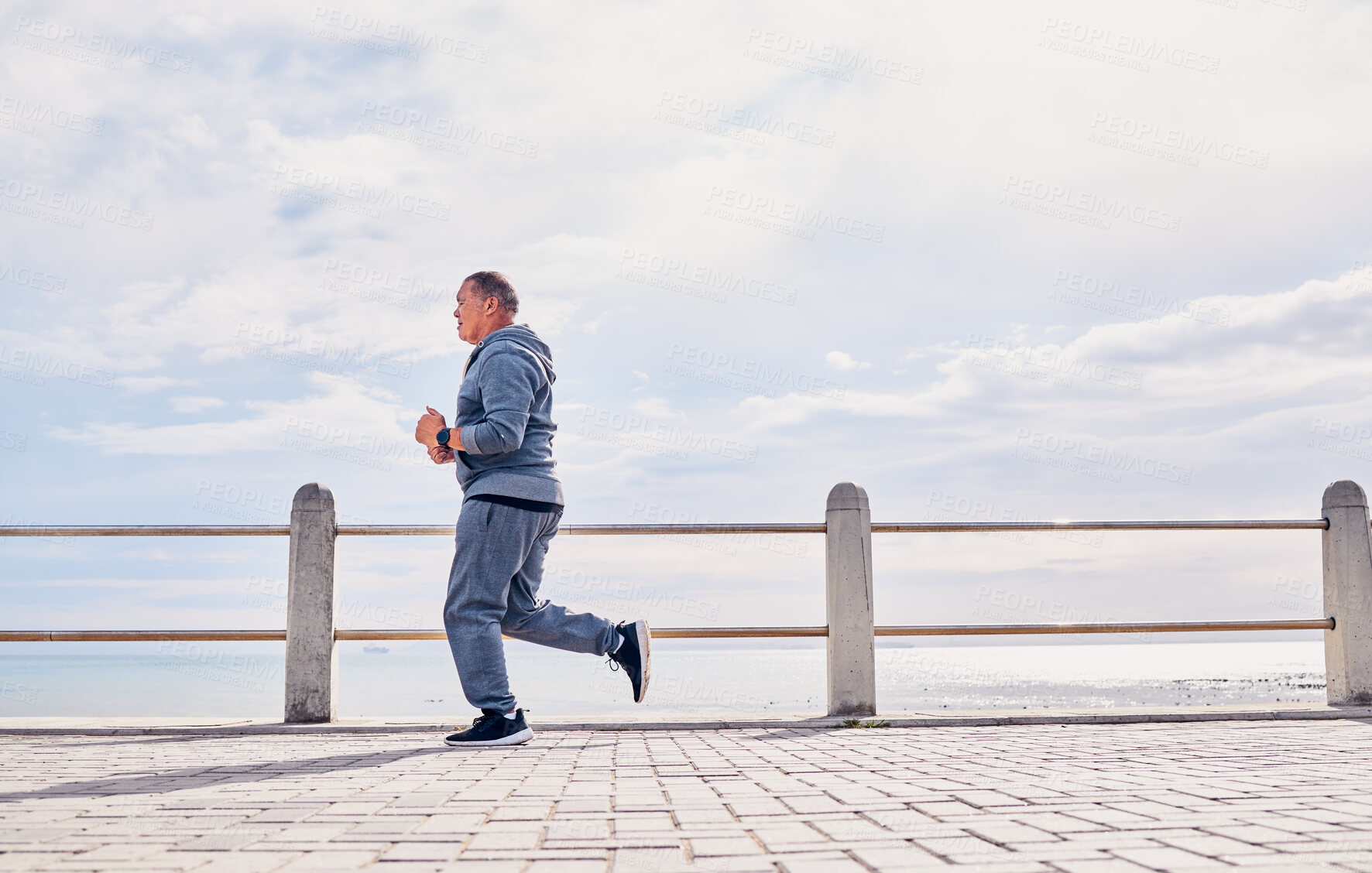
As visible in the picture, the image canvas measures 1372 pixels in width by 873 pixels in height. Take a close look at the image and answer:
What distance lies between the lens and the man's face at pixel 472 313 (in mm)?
4680

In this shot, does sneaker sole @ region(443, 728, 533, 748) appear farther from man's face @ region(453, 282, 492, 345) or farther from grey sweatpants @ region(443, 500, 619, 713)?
man's face @ region(453, 282, 492, 345)

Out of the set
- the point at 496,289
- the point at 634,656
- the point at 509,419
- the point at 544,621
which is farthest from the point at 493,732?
the point at 496,289

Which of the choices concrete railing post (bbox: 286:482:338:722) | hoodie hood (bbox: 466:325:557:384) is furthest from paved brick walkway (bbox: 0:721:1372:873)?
hoodie hood (bbox: 466:325:557:384)

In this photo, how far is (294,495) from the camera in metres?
5.59

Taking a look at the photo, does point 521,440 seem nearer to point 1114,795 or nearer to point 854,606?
point 854,606

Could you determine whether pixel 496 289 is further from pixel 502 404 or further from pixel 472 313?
pixel 502 404

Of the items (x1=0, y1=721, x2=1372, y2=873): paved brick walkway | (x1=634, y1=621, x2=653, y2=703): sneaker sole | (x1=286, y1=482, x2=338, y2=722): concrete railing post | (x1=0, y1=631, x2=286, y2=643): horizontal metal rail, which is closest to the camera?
(x1=0, y1=721, x2=1372, y2=873): paved brick walkway

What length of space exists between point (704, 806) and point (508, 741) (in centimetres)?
185

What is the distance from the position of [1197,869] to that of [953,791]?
98 cm

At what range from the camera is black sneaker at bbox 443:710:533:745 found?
4.22m

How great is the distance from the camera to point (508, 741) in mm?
4242

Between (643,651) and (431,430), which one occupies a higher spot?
(431,430)

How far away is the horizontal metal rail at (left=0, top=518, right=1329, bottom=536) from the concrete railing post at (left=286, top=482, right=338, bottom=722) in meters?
0.11

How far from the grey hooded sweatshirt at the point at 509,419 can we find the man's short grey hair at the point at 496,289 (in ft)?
0.49
